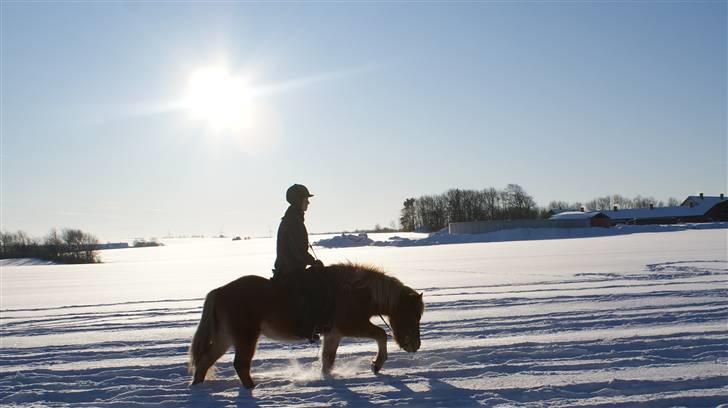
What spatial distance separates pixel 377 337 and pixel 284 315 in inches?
40.7

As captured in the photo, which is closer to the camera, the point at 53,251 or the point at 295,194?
the point at 295,194

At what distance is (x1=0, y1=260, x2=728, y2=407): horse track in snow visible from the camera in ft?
15.8

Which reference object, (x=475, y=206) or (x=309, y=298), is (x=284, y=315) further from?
(x=475, y=206)

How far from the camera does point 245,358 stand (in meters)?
5.46

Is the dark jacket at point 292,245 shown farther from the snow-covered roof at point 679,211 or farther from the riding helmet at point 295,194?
the snow-covered roof at point 679,211

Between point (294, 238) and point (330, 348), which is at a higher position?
point (294, 238)

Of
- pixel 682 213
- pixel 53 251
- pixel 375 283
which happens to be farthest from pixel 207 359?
pixel 682 213

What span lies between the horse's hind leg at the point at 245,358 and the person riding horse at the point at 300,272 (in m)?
0.50

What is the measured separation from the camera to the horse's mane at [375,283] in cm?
593

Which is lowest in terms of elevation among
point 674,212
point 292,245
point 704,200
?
point 292,245

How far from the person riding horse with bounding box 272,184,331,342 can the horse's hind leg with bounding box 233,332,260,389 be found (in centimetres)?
50

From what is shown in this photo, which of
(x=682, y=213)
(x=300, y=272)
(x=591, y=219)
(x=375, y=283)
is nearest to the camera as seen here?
(x=300, y=272)

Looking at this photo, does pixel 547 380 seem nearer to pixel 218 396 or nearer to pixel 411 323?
pixel 411 323

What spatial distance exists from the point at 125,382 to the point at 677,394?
5.25m
